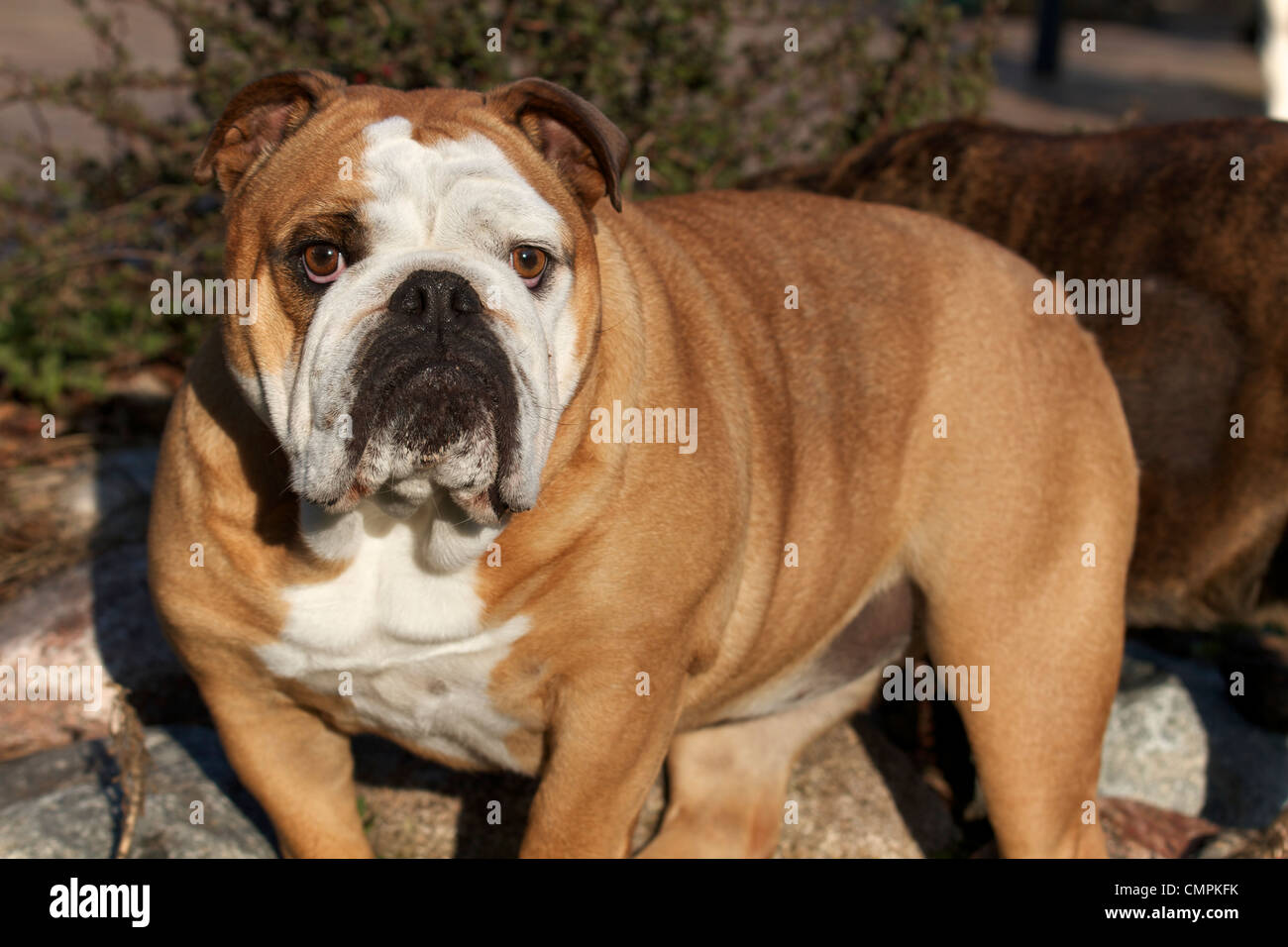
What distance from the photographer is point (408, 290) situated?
8.46 ft

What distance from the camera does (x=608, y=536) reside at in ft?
9.68

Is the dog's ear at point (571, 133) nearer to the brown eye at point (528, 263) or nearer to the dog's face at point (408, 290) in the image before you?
the dog's face at point (408, 290)

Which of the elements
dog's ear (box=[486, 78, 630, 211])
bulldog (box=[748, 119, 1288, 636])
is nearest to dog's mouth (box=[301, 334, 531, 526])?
dog's ear (box=[486, 78, 630, 211])

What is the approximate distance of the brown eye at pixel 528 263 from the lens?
108 inches

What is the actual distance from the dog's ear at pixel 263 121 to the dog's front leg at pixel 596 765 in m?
1.33

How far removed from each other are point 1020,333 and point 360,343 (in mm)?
1917

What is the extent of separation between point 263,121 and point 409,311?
70cm

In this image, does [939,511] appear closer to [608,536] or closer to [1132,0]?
[608,536]

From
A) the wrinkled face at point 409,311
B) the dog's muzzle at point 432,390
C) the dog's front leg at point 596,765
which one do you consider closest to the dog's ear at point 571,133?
the wrinkled face at point 409,311

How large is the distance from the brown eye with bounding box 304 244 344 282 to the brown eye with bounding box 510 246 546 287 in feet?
1.11

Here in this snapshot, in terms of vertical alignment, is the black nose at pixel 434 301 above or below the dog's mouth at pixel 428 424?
above

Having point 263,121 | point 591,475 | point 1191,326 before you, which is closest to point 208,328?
point 263,121

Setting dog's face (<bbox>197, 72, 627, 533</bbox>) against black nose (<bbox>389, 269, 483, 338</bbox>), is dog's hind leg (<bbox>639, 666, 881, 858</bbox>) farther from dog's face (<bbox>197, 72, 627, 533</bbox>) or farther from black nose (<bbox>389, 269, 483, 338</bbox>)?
black nose (<bbox>389, 269, 483, 338</bbox>)
